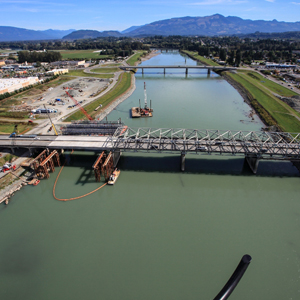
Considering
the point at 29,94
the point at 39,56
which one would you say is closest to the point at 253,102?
the point at 29,94

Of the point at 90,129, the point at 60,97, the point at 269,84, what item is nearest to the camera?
the point at 90,129

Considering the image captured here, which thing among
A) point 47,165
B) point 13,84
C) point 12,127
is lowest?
point 47,165

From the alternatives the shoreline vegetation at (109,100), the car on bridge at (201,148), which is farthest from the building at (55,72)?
the car on bridge at (201,148)

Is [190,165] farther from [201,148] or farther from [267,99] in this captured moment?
[267,99]

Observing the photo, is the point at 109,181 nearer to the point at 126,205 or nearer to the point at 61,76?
the point at 126,205

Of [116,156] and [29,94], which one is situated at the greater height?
[29,94]

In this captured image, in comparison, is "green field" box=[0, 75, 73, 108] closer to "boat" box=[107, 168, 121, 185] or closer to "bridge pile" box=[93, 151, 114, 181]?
"bridge pile" box=[93, 151, 114, 181]

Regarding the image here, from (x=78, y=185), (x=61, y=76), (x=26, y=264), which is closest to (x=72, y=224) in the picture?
(x=26, y=264)
